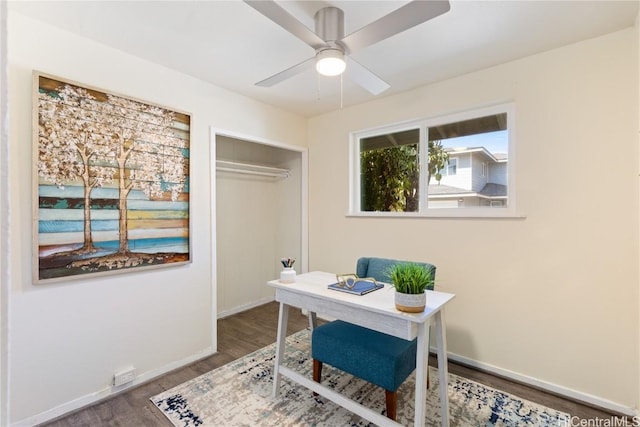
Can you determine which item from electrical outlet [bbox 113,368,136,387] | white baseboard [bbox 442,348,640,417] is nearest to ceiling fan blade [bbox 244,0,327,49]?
electrical outlet [bbox 113,368,136,387]

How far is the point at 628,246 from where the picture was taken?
190 cm

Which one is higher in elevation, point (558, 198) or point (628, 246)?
point (558, 198)

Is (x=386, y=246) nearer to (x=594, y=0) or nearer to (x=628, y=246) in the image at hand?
(x=628, y=246)

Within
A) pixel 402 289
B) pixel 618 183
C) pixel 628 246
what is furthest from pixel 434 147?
pixel 402 289

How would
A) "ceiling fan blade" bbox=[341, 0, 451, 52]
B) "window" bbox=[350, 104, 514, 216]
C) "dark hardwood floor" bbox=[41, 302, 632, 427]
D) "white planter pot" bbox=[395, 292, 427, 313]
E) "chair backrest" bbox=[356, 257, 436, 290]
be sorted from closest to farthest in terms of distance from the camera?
"ceiling fan blade" bbox=[341, 0, 451, 52]
"white planter pot" bbox=[395, 292, 427, 313]
"dark hardwood floor" bbox=[41, 302, 632, 427]
"chair backrest" bbox=[356, 257, 436, 290]
"window" bbox=[350, 104, 514, 216]

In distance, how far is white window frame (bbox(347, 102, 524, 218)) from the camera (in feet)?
7.74

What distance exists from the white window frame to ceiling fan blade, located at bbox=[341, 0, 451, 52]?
1.43 meters

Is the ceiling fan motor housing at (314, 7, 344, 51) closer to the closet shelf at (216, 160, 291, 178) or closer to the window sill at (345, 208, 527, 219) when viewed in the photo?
the window sill at (345, 208, 527, 219)

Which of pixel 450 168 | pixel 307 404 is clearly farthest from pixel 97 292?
pixel 450 168

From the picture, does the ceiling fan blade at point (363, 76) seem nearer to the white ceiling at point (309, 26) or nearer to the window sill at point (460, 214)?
the white ceiling at point (309, 26)

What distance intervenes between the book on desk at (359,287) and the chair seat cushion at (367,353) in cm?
32

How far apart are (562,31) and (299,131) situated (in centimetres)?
253

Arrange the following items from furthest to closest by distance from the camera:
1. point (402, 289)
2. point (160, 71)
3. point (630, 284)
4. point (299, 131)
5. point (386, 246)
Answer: point (299, 131) → point (386, 246) → point (160, 71) → point (630, 284) → point (402, 289)

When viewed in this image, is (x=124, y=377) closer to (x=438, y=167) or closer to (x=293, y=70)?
(x=293, y=70)
